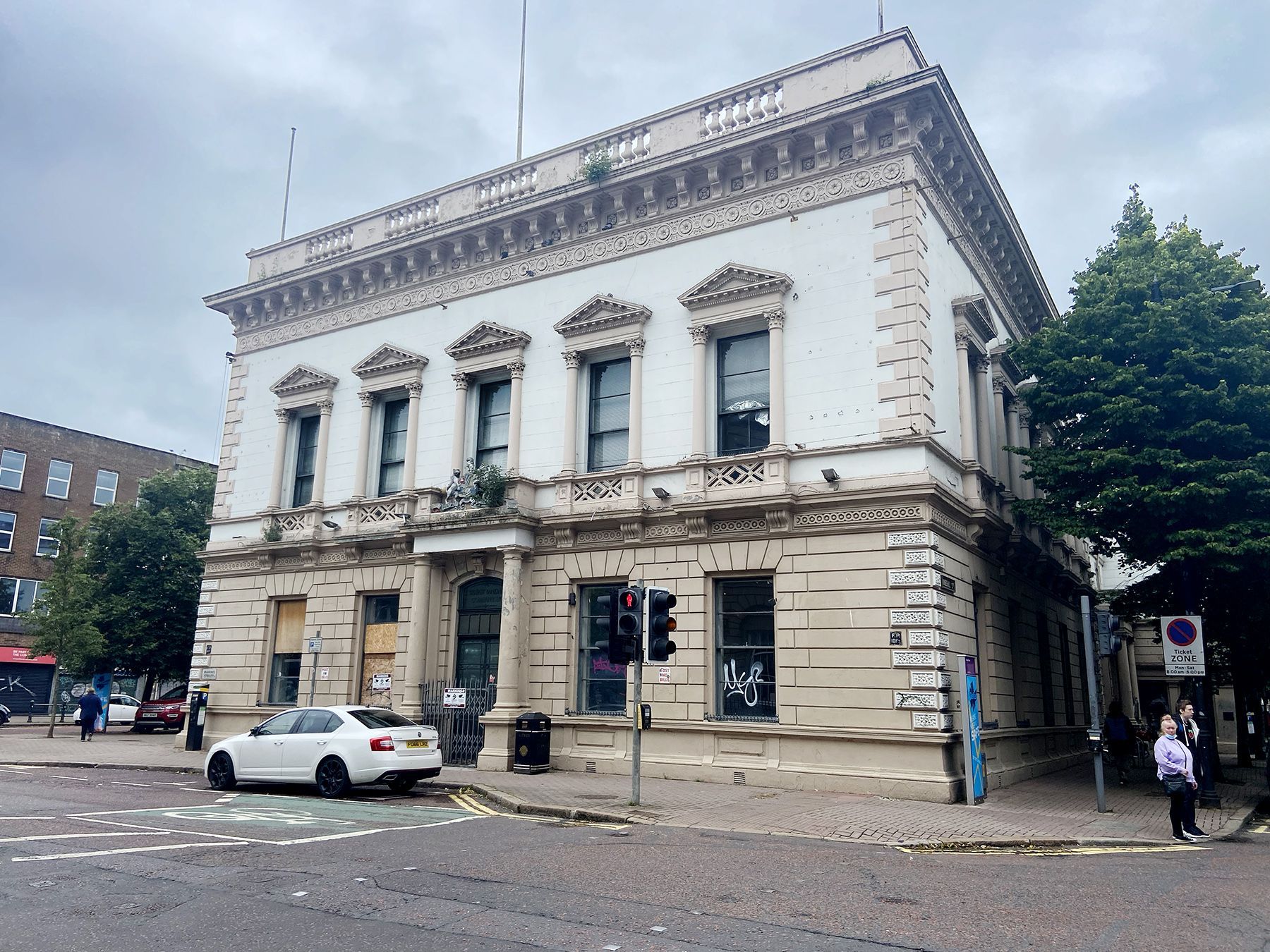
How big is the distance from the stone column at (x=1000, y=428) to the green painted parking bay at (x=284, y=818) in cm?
1498

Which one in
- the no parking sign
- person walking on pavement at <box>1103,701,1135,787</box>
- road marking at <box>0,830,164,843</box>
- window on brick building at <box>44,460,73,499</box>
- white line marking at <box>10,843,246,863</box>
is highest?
window on brick building at <box>44,460,73,499</box>

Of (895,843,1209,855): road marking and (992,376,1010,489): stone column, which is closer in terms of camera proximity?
(895,843,1209,855): road marking

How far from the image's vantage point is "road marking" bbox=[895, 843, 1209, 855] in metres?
11.0

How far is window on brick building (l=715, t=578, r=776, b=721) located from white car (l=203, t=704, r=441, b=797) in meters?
5.45

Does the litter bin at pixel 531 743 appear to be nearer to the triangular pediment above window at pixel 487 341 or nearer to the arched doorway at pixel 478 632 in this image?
the arched doorway at pixel 478 632

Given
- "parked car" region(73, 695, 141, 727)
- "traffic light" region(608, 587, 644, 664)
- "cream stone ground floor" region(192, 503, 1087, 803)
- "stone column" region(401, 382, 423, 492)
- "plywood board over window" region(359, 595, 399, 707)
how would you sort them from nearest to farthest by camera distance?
1. "traffic light" region(608, 587, 644, 664)
2. "cream stone ground floor" region(192, 503, 1087, 803)
3. "plywood board over window" region(359, 595, 399, 707)
4. "stone column" region(401, 382, 423, 492)
5. "parked car" region(73, 695, 141, 727)

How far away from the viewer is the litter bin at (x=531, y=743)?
59.5ft

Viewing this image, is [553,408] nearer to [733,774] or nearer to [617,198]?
[617,198]

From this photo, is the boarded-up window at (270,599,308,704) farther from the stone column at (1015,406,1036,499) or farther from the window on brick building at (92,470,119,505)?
the window on brick building at (92,470,119,505)

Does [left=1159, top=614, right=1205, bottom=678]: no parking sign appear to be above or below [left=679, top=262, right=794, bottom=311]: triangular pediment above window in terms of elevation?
below

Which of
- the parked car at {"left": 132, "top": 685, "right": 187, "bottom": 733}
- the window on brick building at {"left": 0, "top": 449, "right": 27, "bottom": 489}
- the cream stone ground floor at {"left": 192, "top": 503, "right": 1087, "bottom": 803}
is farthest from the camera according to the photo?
the window on brick building at {"left": 0, "top": 449, "right": 27, "bottom": 489}

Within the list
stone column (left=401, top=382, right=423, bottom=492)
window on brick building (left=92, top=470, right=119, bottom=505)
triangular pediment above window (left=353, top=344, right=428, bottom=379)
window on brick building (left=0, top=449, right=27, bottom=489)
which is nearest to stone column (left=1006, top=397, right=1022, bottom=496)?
stone column (left=401, top=382, right=423, bottom=492)

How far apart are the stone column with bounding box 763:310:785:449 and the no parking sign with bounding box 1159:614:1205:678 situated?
712 centimetres

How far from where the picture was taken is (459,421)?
22156 mm
